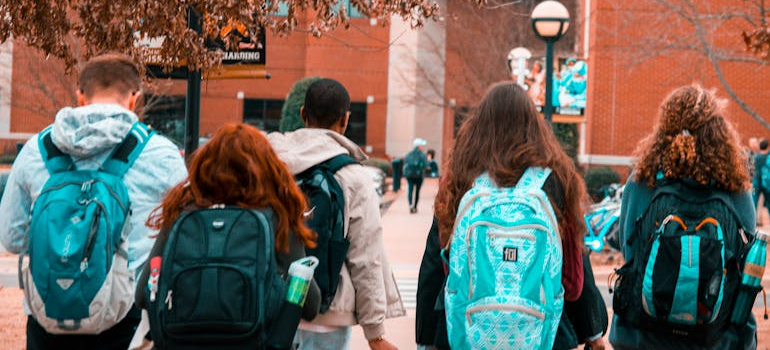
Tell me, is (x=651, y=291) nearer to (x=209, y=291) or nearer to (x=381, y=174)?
(x=209, y=291)

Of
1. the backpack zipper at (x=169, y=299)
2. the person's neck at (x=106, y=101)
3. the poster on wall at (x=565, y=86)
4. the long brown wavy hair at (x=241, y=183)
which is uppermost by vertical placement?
the poster on wall at (x=565, y=86)

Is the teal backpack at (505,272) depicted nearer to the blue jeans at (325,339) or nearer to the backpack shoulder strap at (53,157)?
the blue jeans at (325,339)

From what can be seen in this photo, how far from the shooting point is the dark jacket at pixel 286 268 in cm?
406

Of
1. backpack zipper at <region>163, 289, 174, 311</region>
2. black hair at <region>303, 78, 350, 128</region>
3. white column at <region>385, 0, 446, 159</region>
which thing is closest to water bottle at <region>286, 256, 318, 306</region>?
backpack zipper at <region>163, 289, 174, 311</region>

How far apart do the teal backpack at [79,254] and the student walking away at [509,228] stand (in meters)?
1.28

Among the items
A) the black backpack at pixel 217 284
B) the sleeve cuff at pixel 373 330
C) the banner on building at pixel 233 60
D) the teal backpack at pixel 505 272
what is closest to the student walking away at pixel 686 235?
the teal backpack at pixel 505 272

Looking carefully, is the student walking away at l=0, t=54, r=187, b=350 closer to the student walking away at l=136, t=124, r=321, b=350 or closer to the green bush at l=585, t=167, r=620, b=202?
the student walking away at l=136, t=124, r=321, b=350

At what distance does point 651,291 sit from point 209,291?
7.11ft

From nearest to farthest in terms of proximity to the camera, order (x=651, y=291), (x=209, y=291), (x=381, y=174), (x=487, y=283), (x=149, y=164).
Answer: (x=209, y=291) < (x=487, y=283) < (x=149, y=164) < (x=651, y=291) < (x=381, y=174)

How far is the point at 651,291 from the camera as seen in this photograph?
507 centimetres

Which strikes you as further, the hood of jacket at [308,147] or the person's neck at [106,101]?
the hood of jacket at [308,147]

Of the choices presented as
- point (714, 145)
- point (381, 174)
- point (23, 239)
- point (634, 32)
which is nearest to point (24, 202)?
point (23, 239)

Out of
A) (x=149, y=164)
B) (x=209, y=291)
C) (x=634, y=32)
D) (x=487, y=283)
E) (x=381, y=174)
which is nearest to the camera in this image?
(x=209, y=291)

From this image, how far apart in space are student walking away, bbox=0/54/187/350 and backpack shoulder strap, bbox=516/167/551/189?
1.40m
